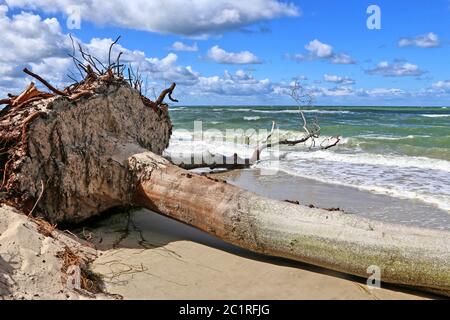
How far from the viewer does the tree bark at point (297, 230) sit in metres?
3.43

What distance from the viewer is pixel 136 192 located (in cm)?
495

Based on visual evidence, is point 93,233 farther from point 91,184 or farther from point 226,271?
point 226,271

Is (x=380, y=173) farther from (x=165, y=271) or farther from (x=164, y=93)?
(x=165, y=271)

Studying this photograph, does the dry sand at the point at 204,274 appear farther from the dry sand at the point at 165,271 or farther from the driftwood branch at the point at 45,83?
the driftwood branch at the point at 45,83

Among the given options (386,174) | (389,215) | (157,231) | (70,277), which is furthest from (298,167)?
(70,277)

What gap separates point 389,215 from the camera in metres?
6.09

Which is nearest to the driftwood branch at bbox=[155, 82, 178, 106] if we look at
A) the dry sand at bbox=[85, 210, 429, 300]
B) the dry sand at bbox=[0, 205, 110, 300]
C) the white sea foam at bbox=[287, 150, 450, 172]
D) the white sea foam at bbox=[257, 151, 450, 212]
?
the dry sand at bbox=[85, 210, 429, 300]

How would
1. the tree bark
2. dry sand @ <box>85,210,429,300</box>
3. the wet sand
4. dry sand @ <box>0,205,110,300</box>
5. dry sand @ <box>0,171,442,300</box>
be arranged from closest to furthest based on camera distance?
dry sand @ <box>0,205,110,300</box> < dry sand @ <box>0,171,442,300</box> < the tree bark < dry sand @ <box>85,210,429,300</box> < the wet sand

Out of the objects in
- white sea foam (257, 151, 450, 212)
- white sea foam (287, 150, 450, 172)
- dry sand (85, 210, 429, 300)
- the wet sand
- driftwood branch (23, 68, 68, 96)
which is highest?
driftwood branch (23, 68, 68, 96)

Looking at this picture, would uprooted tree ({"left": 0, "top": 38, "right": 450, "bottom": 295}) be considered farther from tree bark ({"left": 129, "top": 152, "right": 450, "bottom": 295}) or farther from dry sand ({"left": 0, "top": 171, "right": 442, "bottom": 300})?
dry sand ({"left": 0, "top": 171, "right": 442, "bottom": 300})

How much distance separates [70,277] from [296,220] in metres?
1.98

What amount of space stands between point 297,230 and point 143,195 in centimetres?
189

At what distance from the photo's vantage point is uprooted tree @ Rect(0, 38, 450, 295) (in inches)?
139

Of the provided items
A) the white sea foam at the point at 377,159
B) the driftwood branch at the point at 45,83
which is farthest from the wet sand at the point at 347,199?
the driftwood branch at the point at 45,83
